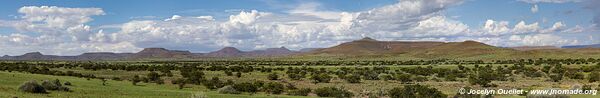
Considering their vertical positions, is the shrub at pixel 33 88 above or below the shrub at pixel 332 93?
above

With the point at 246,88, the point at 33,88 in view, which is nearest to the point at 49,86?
the point at 33,88

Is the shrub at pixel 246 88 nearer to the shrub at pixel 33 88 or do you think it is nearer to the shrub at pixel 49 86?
the shrub at pixel 49 86

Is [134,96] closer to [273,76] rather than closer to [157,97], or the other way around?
[157,97]

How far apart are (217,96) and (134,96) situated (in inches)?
159

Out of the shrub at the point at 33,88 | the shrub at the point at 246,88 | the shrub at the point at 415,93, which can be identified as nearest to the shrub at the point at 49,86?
the shrub at the point at 33,88

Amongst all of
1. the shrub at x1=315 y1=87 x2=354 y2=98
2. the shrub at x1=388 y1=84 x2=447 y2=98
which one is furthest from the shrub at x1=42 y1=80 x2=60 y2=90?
the shrub at x1=388 y1=84 x2=447 y2=98

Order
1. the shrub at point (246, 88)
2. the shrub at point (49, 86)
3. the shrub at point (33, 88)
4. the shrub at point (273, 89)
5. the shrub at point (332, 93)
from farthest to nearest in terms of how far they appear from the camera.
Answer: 1. the shrub at point (273, 89)
2. the shrub at point (246, 88)
3. the shrub at point (332, 93)
4. the shrub at point (49, 86)
5. the shrub at point (33, 88)

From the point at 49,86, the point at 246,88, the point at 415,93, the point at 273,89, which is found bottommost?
the point at 415,93

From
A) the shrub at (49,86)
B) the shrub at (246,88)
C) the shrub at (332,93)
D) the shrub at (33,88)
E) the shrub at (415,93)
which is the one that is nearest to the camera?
the shrub at (33,88)

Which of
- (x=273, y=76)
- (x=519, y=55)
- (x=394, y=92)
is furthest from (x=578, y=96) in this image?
(x=519, y=55)

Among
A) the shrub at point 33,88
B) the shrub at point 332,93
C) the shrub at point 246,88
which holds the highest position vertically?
the shrub at point 33,88

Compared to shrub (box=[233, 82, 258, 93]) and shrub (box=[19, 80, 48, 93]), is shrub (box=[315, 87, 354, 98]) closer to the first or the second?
shrub (box=[233, 82, 258, 93])

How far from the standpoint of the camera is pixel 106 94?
29688 millimetres

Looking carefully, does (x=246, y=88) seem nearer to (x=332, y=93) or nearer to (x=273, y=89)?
(x=273, y=89)
